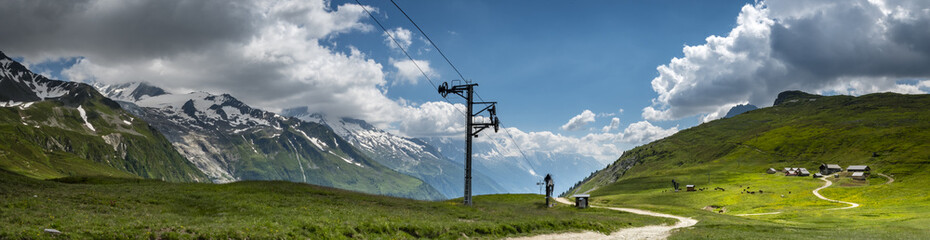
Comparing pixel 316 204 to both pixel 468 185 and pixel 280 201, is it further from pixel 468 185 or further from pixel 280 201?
pixel 468 185

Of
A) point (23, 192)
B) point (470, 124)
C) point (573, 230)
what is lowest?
point (573, 230)

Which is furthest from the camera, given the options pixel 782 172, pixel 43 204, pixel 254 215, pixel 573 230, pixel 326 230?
pixel 782 172

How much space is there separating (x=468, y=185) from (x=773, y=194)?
101 metres

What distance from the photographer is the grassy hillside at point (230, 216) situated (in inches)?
977

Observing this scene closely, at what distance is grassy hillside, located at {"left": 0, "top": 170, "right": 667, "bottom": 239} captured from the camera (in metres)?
24.8

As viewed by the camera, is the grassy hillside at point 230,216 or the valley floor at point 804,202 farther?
the valley floor at point 804,202

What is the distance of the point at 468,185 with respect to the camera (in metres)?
63.6

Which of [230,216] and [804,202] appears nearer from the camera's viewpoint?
[230,216]

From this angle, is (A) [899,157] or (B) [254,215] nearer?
(B) [254,215]

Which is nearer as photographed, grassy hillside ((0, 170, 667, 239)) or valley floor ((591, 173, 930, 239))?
grassy hillside ((0, 170, 667, 239))

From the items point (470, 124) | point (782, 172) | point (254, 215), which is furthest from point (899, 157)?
point (254, 215)

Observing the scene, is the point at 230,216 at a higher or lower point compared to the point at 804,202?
lower

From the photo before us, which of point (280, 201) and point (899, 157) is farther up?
point (899, 157)

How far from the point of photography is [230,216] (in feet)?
114
